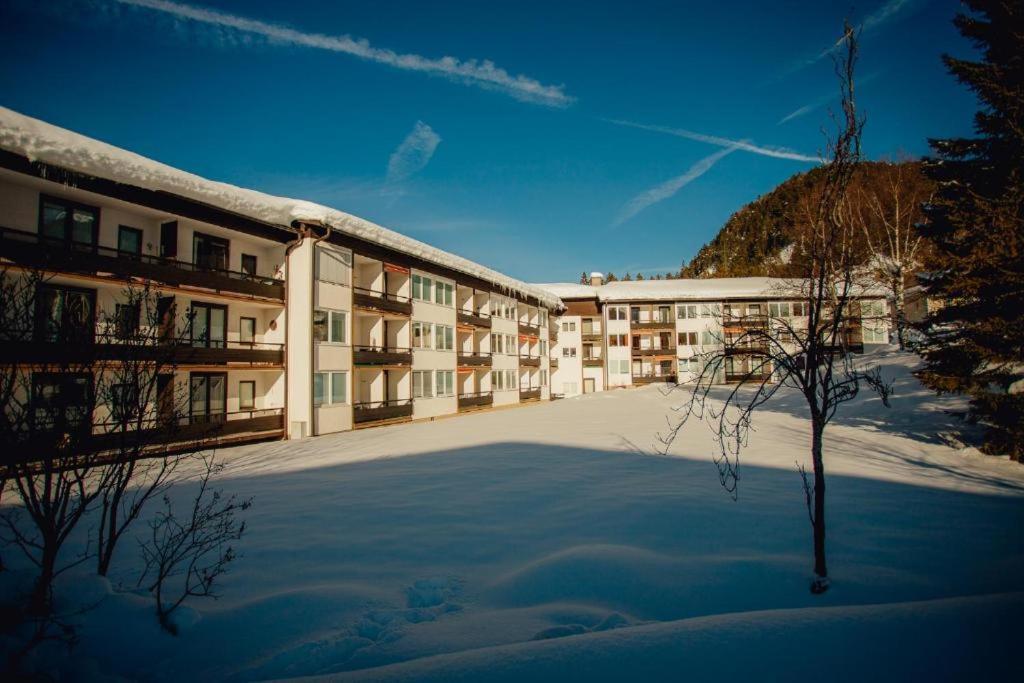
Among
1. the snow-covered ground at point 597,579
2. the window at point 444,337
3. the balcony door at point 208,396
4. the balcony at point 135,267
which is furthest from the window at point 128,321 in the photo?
the window at point 444,337

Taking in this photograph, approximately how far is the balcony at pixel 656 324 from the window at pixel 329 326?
3782cm

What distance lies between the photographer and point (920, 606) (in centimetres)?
397

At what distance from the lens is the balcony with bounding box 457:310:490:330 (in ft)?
109

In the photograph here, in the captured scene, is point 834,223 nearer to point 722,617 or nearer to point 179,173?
point 722,617

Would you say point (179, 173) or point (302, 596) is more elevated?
point (179, 173)

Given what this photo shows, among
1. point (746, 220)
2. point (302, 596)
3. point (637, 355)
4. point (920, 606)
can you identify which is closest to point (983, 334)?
point (920, 606)

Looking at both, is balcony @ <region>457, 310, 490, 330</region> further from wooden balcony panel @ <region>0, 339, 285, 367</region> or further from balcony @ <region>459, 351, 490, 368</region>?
wooden balcony panel @ <region>0, 339, 285, 367</region>

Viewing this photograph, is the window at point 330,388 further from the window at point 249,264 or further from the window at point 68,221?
the window at point 68,221

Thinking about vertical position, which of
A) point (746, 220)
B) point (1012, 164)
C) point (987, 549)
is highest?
point (746, 220)

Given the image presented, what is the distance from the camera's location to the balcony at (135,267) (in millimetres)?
12938

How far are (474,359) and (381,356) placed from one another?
33.1 ft

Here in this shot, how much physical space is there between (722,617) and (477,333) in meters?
32.7

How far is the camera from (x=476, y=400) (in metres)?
34.4

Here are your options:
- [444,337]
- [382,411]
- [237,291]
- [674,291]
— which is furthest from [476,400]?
[674,291]
